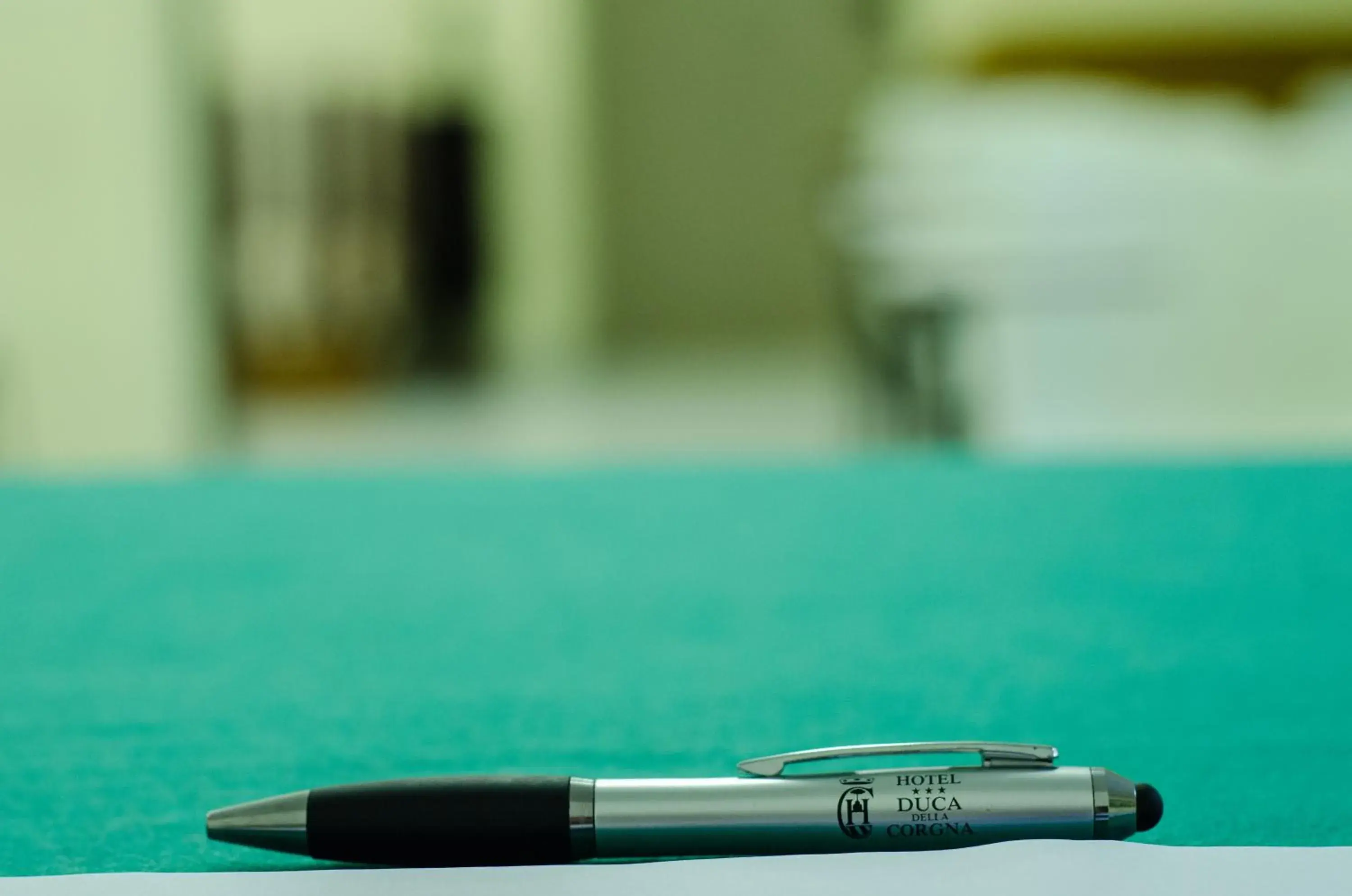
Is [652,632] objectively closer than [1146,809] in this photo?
No

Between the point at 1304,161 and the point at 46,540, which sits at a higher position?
the point at 1304,161

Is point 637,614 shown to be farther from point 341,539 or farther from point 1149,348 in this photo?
→ point 1149,348

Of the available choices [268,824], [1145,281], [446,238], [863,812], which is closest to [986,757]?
[863,812]

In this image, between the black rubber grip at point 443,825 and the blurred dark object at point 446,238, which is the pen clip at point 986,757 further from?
the blurred dark object at point 446,238

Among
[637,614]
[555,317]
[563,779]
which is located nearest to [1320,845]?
[563,779]

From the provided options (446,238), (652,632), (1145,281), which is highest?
(446,238)

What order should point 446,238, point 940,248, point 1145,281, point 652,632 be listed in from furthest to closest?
point 446,238 < point 940,248 < point 1145,281 < point 652,632

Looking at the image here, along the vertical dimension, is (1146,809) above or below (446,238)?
below

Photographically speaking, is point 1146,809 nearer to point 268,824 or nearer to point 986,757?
point 986,757

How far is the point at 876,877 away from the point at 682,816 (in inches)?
1.4

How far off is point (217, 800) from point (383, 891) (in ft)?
0.29

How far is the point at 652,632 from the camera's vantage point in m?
0.48

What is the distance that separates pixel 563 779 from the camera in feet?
0.91

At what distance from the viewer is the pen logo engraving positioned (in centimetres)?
27
